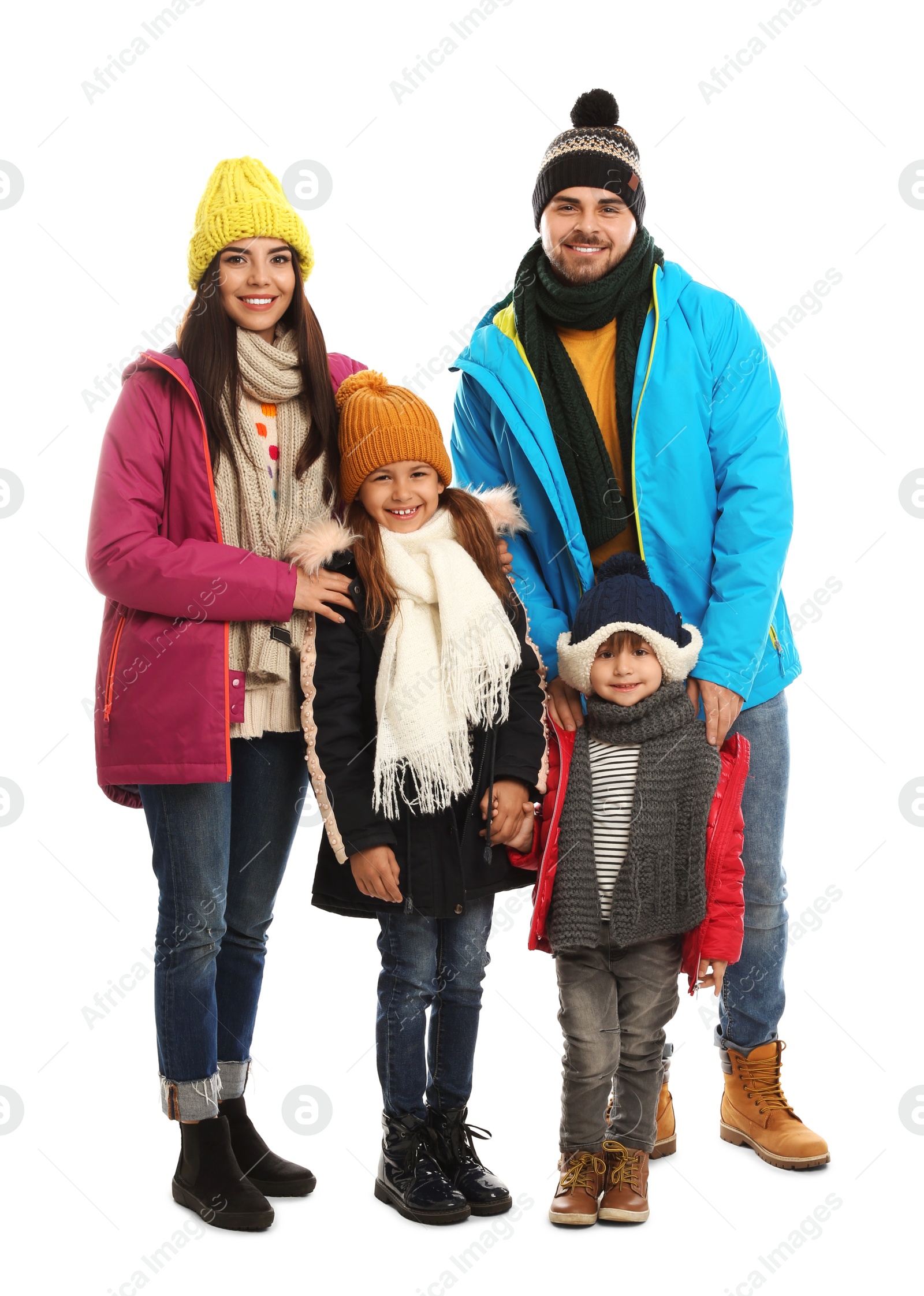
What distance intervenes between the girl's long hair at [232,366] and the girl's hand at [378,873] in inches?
26.9

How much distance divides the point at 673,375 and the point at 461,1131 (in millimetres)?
1528

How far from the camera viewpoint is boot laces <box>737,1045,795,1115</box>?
2.58 m

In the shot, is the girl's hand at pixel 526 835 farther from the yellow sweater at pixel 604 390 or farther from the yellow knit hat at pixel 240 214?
the yellow knit hat at pixel 240 214

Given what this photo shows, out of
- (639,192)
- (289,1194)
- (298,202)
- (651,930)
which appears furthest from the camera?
(298,202)

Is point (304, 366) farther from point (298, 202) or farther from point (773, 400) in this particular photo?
point (773, 400)

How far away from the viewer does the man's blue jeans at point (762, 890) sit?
250 centimetres

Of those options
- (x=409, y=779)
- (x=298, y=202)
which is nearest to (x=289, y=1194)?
(x=409, y=779)

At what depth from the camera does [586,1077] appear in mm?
2211

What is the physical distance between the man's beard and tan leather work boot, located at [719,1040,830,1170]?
5.42ft

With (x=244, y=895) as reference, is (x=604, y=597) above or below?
above

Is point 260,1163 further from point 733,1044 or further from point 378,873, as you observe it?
point 733,1044

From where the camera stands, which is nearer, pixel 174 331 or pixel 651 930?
pixel 651 930

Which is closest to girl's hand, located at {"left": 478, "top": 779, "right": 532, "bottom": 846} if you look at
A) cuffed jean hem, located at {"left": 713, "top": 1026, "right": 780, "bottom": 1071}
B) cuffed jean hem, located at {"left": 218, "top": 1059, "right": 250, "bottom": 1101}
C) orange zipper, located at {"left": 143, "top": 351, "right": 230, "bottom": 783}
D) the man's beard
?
orange zipper, located at {"left": 143, "top": 351, "right": 230, "bottom": 783}

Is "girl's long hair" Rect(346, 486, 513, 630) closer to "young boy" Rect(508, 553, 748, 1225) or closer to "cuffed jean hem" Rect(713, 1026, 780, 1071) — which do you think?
"young boy" Rect(508, 553, 748, 1225)
